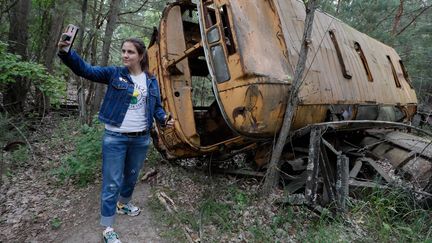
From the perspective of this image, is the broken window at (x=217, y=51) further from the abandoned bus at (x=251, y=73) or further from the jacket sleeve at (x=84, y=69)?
the jacket sleeve at (x=84, y=69)

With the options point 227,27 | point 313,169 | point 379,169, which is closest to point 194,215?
point 313,169

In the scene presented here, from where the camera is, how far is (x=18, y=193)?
5.20 m

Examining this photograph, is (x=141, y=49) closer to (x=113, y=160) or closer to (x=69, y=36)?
(x=69, y=36)

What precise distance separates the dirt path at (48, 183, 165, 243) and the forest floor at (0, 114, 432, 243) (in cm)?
1

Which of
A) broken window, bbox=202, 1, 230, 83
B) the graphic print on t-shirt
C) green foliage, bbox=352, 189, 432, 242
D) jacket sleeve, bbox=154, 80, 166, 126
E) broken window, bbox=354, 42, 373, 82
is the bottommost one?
green foliage, bbox=352, 189, 432, 242

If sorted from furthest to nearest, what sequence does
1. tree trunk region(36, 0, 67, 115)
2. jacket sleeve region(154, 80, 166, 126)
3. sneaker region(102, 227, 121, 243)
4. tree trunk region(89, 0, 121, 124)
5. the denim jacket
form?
tree trunk region(36, 0, 67, 115) → tree trunk region(89, 0, 121, 124) → jacket sleeve region(154, 80, 166, 126) → sneaker region(102, 227, 121, 243) → the denim jacket

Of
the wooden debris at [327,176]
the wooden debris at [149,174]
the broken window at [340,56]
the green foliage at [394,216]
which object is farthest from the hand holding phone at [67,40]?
the broken window at [340,56]

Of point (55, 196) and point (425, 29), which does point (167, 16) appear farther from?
point (425, 29)

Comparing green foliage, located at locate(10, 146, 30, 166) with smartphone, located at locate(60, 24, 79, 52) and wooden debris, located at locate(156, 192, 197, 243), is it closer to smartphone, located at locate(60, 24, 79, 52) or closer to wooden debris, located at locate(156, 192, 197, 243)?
wooden debris, located at locate(156, 192, 197, 243)

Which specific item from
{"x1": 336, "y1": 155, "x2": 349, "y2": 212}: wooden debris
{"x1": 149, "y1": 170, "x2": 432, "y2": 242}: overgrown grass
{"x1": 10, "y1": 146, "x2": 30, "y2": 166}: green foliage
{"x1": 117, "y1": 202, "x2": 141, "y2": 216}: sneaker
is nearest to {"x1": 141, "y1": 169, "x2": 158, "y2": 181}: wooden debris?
{"x1": 149, "y1": 170, "x2": 432, "y2": 242}: overgrown grass

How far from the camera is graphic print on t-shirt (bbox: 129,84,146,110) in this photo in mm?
3350

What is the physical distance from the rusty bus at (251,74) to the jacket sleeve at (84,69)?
1711mm

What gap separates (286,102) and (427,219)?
2.51m

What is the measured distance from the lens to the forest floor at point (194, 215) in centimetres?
401
